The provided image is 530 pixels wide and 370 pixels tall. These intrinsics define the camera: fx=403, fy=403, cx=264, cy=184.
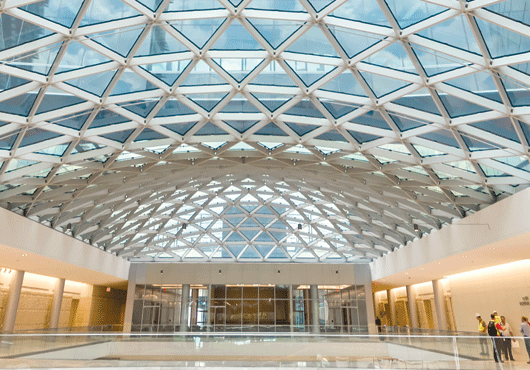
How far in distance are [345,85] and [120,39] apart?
31.0 feet

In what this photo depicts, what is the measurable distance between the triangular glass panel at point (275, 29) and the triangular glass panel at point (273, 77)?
1.74 m

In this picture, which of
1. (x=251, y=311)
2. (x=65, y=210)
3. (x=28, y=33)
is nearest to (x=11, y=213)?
(x=65, y=210)

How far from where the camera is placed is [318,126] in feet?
70.4

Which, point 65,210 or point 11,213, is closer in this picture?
point 11,213

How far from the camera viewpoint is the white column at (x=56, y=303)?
39906 millimetres

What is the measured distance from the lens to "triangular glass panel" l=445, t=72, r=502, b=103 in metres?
15.4

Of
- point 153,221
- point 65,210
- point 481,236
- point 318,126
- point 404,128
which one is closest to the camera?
point 404,128

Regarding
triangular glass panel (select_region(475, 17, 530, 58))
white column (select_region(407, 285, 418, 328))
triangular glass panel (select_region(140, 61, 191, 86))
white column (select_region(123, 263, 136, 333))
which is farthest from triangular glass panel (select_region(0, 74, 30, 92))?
white column (select_region(407, 285, 418, 328))

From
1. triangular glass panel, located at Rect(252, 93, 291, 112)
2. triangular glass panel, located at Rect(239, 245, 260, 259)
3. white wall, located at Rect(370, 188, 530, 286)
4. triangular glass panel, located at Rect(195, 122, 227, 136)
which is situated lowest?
white wall, located at Rect(370, 188, 530, 286)

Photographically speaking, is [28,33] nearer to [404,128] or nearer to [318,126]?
[318,126]

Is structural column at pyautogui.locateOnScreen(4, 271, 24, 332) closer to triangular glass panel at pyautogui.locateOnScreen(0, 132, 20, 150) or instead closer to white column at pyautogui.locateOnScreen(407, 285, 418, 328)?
triangular glass panel at pyautogui.locateOnScreen(0, 132, 20, 150)

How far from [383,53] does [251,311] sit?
40156 millimetres

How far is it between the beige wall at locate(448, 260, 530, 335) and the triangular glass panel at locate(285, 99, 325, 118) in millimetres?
19551

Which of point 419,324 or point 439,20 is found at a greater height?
point 439,20
